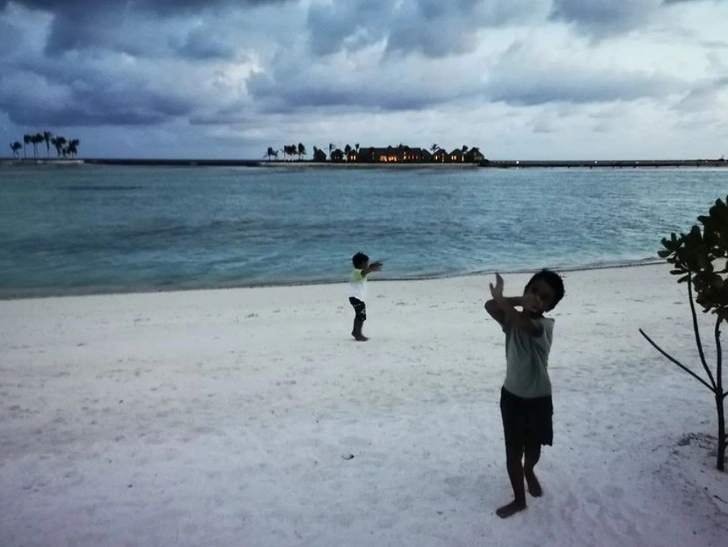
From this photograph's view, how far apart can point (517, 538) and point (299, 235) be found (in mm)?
31860

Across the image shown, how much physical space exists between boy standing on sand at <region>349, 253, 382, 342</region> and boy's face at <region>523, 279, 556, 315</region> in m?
4.85

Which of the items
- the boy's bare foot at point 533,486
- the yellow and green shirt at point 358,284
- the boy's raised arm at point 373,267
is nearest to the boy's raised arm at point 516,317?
the boy's bare foot at point 533,486

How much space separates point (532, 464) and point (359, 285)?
4954 millimetres

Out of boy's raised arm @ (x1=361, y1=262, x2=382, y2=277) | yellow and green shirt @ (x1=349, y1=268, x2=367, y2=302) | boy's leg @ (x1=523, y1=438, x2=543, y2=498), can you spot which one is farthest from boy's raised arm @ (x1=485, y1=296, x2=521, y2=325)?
yellow and green shirt @ (x1=349, y1=268, x2=367, y2=302)

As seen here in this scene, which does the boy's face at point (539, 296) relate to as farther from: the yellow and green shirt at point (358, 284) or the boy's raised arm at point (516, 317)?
the yellow and green shirt at point (358, 284)

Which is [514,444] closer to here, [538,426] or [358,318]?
[538,426]

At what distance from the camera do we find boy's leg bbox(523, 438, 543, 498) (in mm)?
3930

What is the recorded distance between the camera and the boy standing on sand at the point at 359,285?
8508mm

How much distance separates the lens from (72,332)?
10727 mm

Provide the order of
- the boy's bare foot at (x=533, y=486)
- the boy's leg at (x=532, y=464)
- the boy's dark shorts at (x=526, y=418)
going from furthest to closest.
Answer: the boy's bare foot at (x=533, y=486) → the boy's leg at (x=532, y=464) → the boy's dark shorts at (x=526, y=418)

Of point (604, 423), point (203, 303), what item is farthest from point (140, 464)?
point (203, 303)

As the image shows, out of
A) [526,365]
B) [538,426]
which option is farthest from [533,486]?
[526,365]

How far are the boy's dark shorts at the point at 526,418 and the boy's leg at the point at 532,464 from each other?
0.21 ft

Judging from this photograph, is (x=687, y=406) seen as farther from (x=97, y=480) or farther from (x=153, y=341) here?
(x=153, y=341)
